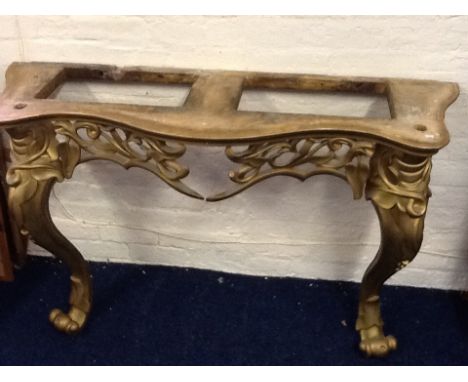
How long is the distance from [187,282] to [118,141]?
1.65 ft

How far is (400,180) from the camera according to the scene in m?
0.96

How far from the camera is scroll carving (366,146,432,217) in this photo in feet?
3.07

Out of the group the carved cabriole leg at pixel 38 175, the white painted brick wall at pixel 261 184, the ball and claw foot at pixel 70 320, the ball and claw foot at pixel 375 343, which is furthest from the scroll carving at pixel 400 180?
the ball and claw foot at pixel 70 320

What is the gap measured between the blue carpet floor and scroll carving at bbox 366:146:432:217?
1.34 ft

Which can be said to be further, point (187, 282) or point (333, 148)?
point (187, 282)

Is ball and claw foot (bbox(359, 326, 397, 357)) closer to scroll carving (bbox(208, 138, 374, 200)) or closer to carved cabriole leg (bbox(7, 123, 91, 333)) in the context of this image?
scroll carving (bbox(208, 138, 374, 200))

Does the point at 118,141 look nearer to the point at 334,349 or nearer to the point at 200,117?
the point at 200,117

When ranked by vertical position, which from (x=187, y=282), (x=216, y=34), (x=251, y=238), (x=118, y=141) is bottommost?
(x=187, y=282)

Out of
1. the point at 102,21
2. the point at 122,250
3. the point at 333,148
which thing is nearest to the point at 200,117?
the point at 333,148

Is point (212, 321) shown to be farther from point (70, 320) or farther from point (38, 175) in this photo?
point (38, 175)

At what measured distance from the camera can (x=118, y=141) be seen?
103 centimetres

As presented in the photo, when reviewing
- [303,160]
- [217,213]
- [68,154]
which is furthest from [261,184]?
[68,154]

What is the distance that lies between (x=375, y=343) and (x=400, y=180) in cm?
42

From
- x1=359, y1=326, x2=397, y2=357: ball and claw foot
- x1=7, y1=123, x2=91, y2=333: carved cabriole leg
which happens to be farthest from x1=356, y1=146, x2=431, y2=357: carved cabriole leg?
x1=7, y1=123, x2=91, y2=333: carved cabriole leg
